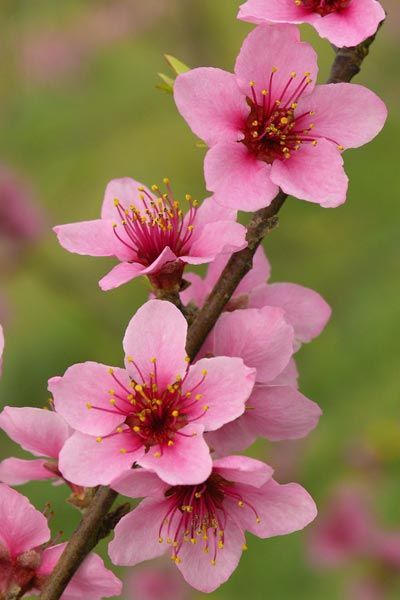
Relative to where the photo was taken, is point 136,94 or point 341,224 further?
point 136,94

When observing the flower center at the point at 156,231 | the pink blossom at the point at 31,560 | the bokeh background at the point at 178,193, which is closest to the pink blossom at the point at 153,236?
the flower center at the point at 156,231

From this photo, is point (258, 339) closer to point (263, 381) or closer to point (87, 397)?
point (263, 381)

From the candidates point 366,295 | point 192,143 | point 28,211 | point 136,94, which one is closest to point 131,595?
point 366,295

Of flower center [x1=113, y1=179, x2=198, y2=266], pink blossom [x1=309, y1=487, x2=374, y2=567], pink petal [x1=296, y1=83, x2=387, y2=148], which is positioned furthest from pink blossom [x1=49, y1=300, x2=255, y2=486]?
pink blossom [x1=309, y1=487, x2=374, y2=567]

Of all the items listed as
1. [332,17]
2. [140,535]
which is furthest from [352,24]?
[140,535]

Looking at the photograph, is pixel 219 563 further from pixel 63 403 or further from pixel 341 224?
pixel 341 224

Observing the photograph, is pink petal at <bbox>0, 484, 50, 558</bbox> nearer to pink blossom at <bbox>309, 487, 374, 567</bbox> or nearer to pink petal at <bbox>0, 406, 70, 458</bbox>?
pink petal at <bbox>0, 406, 70, 458</bbox>
